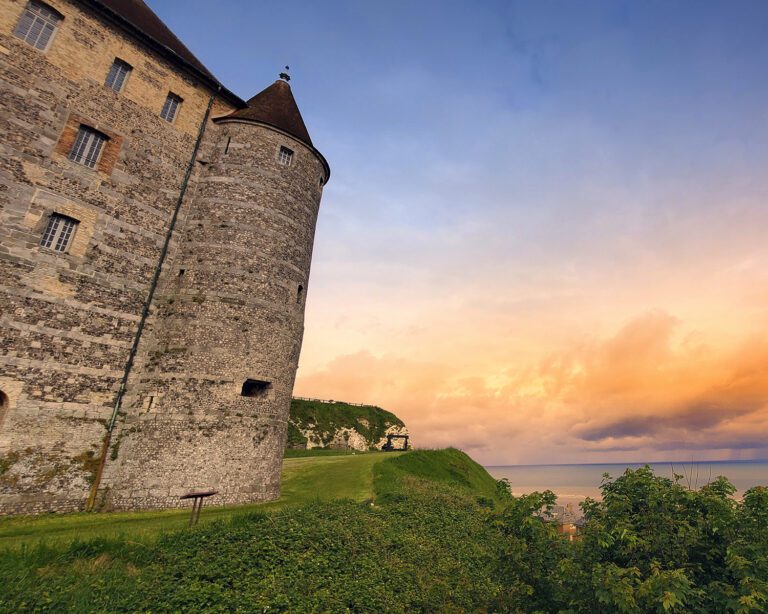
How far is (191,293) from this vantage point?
61.9 ft

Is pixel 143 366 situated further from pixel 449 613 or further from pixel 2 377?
pixel 449 613

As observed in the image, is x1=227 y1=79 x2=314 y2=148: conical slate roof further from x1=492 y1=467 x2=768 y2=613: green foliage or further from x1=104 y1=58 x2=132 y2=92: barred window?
x1=492 y1=467 x2=768 y2=613: green foliage

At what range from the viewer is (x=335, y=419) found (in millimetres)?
49656

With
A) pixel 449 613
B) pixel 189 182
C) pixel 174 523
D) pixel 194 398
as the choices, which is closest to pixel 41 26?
pixel 189 182

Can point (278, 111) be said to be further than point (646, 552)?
Yes

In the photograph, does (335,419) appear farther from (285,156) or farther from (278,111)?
(278,111)

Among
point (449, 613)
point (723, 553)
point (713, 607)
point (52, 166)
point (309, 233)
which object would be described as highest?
point (309, 233)

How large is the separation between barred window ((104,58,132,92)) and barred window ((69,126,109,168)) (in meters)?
2.63

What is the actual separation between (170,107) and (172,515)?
19325 millimetres

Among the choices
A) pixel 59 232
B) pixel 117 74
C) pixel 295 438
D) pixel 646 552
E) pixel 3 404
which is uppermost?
pixel 117 74

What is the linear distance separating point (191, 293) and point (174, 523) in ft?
32.0

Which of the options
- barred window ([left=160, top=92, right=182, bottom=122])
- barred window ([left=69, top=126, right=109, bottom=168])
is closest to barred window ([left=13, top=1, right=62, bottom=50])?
barred window ([left=69, top=126, right=109, bottom=168])

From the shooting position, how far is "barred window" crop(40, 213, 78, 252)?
52.3ft

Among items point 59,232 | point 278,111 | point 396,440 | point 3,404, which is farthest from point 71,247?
point 396,440
